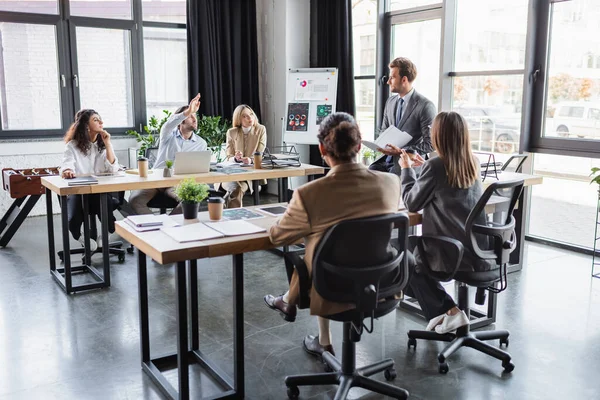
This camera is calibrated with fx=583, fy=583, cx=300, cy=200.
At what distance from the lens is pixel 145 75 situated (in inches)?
276

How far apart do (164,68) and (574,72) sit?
4.60 metres

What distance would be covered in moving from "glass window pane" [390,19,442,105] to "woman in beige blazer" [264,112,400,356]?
388 cm

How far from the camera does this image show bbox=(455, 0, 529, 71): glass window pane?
201 inches

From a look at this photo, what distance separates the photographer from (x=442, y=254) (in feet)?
8.73

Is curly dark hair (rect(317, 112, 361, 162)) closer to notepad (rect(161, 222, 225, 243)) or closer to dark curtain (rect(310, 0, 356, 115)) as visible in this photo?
notepad (rect(161, 222, 225, 243))

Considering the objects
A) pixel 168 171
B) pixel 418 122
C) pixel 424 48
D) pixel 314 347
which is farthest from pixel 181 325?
pixel 424 48

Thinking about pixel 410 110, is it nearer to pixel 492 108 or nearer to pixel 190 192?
pixel 492 108

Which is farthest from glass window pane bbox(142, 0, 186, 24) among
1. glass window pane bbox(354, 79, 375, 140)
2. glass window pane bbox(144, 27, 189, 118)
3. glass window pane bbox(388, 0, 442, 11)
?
glass window pane bbox(388, 0, 442, 11)

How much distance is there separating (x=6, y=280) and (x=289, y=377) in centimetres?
262

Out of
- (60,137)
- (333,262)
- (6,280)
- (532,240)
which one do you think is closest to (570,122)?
(532,240)

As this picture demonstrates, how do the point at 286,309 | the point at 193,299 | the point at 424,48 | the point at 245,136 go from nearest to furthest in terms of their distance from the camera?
1. the point at 286,309
2. the point at 193,299
3. the point at 245,136
4. the point at 424,48

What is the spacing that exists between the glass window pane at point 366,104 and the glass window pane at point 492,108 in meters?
1.20

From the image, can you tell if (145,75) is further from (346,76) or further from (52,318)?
(52,318)

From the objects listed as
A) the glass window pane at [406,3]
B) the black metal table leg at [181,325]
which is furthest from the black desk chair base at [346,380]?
the glass window pane at [406,3]
